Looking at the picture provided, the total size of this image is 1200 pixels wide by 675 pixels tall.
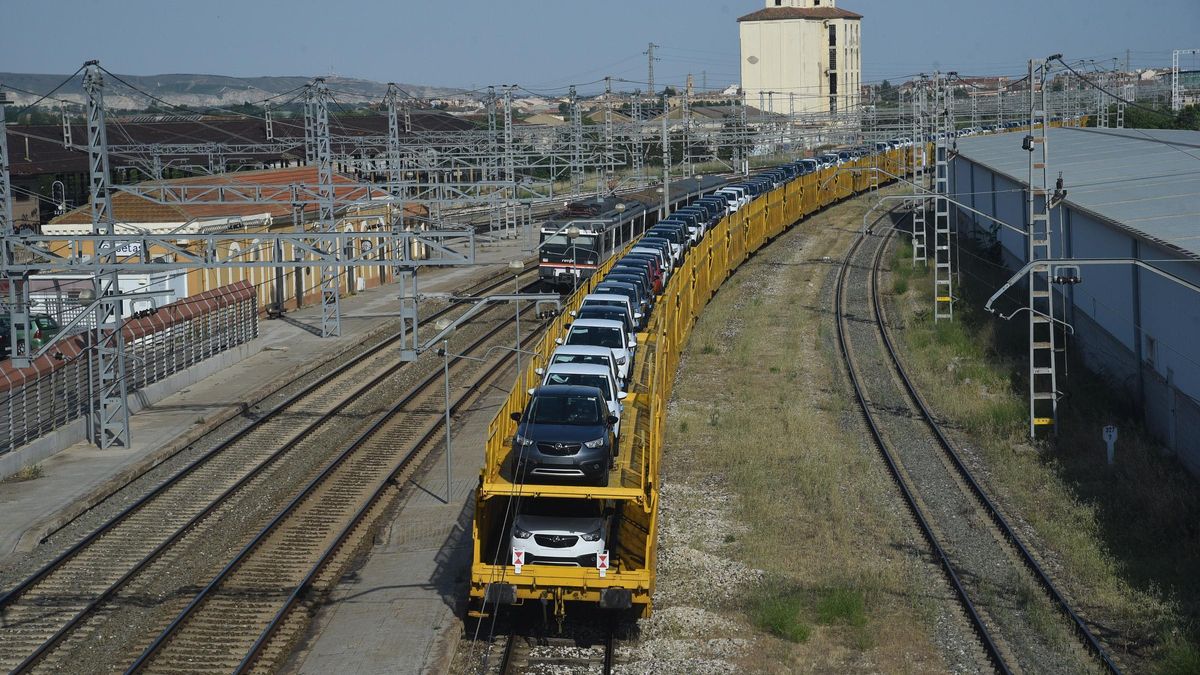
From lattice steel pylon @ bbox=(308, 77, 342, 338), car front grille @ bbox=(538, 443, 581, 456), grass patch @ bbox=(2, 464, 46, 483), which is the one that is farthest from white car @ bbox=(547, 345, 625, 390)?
lattice steel pylon @ bbox=(308, 77, 342, 338)

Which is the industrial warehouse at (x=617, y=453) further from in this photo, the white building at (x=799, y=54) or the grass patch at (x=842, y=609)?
the white building at (x=799, y=54)

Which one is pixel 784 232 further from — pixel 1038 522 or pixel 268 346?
pixel 1038 522

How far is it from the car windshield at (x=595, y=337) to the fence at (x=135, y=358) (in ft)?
28.4

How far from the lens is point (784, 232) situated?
178ft

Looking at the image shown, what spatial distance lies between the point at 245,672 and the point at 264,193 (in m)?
33.0

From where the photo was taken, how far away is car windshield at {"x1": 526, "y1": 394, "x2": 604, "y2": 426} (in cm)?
1472

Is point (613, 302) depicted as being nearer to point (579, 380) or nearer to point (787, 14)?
point (579, 380)

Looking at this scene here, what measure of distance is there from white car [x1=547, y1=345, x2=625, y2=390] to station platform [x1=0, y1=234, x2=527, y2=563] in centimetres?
306

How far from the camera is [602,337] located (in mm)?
21594

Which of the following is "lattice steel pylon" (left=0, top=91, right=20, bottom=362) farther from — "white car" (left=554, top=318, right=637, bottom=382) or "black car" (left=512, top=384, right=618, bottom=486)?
"black car" (left=512, top=384, right=618, bottom=486)

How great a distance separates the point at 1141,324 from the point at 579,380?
436 inches

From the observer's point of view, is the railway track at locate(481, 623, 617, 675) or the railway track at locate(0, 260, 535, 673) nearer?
the railway track at locate(481, 623, 617, 675)

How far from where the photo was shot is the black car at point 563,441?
1355 centimetres

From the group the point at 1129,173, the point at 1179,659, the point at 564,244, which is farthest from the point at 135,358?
the point at 1129,173
